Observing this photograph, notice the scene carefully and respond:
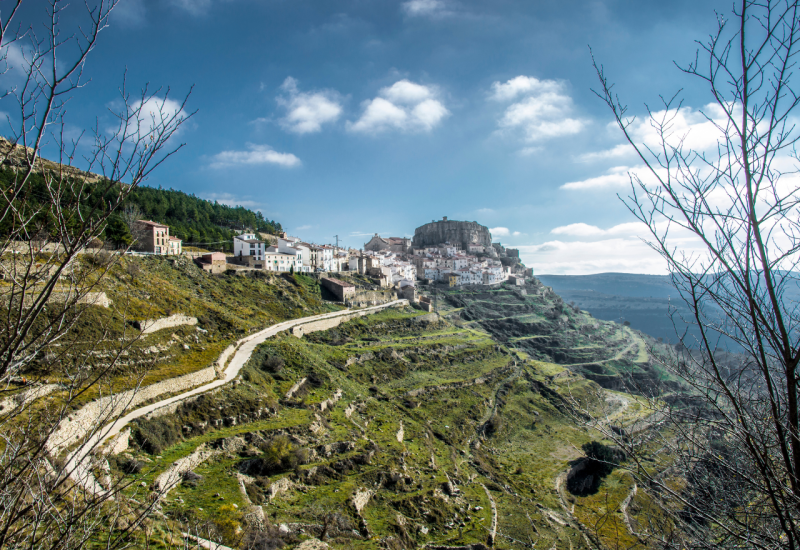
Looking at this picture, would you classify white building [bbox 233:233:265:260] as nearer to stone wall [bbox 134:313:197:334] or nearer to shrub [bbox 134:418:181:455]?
stone wall [bbox 134:313:197:334]

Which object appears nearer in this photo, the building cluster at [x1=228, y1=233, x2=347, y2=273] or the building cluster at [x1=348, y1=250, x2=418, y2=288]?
the building cluster at [x1=228, y1=233, x2=347, y2=273]

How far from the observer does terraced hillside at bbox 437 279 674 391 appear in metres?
51.3

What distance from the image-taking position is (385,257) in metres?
73.1

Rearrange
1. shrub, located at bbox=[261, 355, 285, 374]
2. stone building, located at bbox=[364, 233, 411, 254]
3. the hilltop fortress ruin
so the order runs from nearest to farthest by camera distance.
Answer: shrub, located at bbox=[261, 355, 285, 374] < stone building, located at bbox=[364, 233, 411, 254] < the hilltop fortress ruin

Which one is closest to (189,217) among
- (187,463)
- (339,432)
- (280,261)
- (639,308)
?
(280,261)

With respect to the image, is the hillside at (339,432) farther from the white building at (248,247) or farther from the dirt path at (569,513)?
the white building at (248,247)

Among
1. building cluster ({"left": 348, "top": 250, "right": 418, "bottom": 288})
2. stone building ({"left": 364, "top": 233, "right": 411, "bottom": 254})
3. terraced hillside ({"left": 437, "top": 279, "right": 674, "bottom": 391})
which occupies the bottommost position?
terraced hillside ({"left": 437, "top": 279, "right": 674, "bottom": 391})

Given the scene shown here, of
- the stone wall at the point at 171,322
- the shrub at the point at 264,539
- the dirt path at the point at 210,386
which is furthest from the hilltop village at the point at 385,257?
the shrub at the point at 264,539

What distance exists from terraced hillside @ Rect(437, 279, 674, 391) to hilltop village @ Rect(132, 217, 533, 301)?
22.3ft

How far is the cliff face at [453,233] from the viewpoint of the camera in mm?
99375

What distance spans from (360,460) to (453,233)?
86.4 m

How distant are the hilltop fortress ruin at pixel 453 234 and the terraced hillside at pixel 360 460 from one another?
6720 cm

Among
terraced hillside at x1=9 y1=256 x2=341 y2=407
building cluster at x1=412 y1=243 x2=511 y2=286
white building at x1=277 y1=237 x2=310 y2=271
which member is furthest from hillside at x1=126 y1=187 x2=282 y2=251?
building cluster at x1=412 y1=243 x2=511 y2=286

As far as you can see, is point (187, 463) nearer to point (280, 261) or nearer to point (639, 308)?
point (280, 261)
